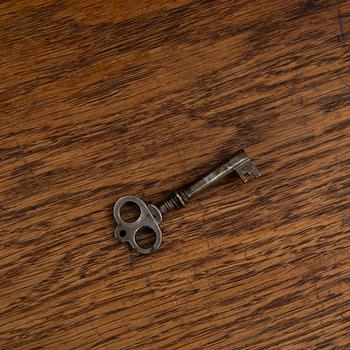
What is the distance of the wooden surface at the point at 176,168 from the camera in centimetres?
147

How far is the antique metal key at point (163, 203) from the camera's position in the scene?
144cm

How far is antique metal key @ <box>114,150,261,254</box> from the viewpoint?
1439 millimetres

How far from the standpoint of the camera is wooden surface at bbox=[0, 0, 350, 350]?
1467mm

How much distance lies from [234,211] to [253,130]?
18cm

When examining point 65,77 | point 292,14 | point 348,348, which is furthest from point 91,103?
point 348,348

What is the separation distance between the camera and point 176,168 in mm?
1499

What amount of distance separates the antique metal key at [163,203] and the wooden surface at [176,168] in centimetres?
3

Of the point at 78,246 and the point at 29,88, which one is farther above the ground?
the point at 29,88

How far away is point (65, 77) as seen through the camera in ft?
4.98

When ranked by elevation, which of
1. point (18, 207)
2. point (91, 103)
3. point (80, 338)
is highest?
point (91, 103)

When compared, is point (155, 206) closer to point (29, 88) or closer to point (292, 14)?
point (29, 88)

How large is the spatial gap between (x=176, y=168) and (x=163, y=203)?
0.09 m

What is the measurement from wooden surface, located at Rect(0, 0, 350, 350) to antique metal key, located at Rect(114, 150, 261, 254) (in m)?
0.03

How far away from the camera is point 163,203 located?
1.45 m
